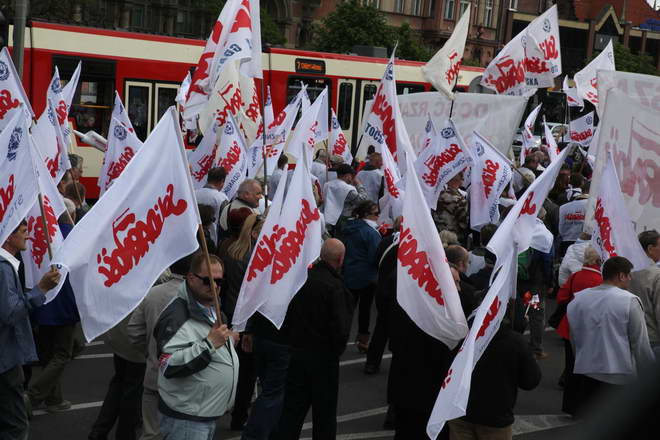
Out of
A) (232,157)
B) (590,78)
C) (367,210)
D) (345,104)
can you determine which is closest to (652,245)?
(367,210)

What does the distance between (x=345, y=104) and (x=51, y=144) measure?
15095 mm

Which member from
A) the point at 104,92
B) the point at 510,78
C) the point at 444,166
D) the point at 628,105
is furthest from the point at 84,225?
the point at 104,92

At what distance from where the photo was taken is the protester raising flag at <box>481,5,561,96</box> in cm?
1309

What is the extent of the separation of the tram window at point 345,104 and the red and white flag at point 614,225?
16.6 meters

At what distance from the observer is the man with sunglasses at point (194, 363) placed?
4.43m

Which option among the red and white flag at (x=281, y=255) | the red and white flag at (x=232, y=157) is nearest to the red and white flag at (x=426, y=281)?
the red and white flag at (x=281, y=255)

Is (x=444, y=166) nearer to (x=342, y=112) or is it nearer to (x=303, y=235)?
(x=303, y=235)

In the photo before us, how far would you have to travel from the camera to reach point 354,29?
145ft

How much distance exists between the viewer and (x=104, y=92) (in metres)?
18.2

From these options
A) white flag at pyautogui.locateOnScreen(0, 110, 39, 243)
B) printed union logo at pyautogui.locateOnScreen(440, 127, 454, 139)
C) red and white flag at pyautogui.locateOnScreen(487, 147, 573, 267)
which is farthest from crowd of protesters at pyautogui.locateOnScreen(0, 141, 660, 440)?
printed union logo at pyautogui.locateOnScreen(440, 127, 454, 139)

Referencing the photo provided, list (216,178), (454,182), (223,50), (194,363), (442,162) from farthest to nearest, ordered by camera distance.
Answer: (454,182), (442,162), (216,178), (223,50), (194,363)

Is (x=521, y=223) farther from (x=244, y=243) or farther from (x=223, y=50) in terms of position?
(x=223, y=50)

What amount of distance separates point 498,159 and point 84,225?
7128 millimetres

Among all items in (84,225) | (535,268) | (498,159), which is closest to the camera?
(84,225)
